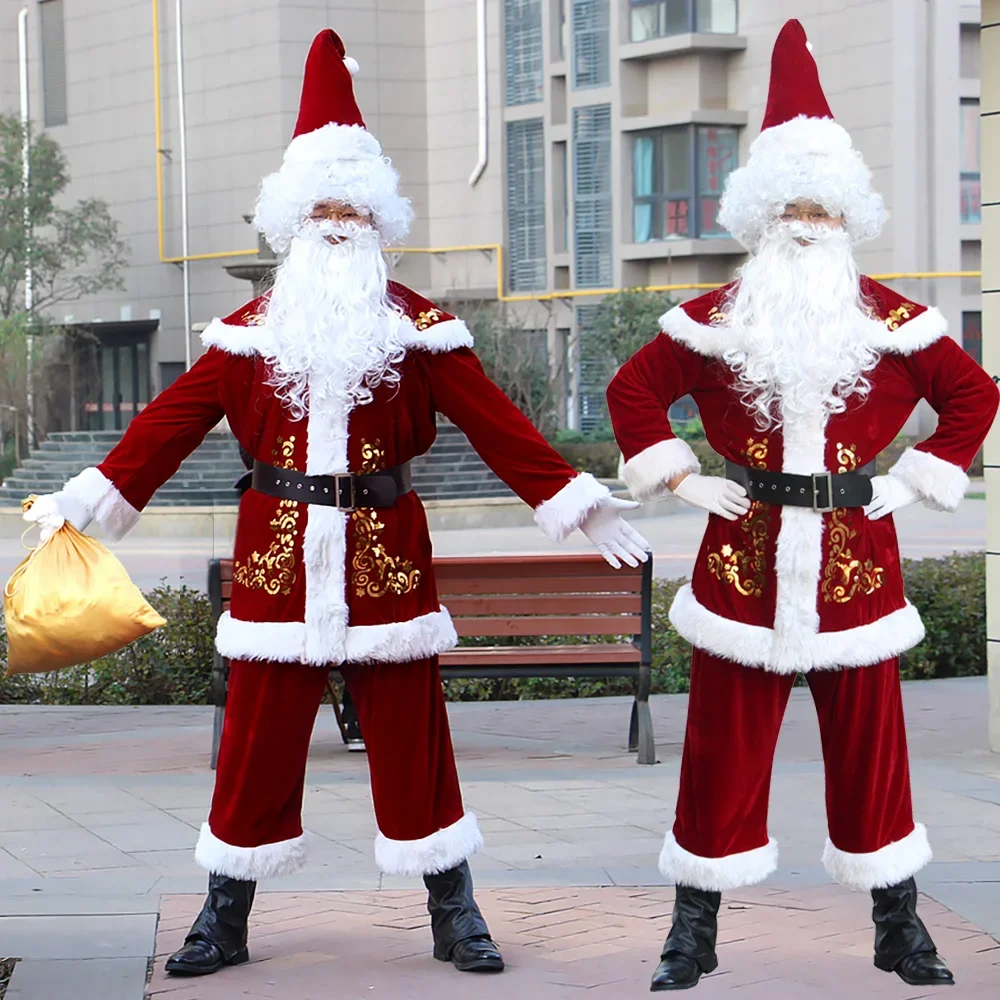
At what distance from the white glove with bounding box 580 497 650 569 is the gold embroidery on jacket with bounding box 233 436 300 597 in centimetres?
70

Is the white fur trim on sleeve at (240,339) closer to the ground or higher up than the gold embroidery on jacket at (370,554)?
higher up

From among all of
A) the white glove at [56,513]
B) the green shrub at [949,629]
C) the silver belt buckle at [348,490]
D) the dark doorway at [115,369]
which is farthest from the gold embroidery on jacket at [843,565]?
the dark doorway at [115,369]

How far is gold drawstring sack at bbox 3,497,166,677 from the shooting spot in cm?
420

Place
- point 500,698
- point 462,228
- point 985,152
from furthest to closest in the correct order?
point 462,228, point 500,698, point 985,152

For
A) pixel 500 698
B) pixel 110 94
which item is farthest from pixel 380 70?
pixel 500 698

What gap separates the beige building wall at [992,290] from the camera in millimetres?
6500

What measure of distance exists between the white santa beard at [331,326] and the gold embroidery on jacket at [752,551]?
0.89m

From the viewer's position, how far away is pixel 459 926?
420 centimetres

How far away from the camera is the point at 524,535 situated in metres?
19.4

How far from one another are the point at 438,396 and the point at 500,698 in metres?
4.40

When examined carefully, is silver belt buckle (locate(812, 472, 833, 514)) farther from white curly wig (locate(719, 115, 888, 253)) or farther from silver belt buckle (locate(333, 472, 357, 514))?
silver belt buckle (locate(333, 472, 357, 514))

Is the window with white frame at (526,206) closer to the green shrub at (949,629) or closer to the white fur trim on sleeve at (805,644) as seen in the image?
the green shrub at (949,629)

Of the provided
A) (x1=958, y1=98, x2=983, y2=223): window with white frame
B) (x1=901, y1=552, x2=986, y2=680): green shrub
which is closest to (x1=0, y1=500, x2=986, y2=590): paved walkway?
(x1=901, y1=552, x2=986, y2=680): green shrub

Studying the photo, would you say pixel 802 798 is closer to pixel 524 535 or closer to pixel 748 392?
pixel 748 392
